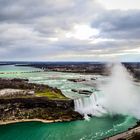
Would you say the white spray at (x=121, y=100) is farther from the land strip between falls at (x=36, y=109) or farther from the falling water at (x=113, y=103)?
the land strip between falls at (x=36, y=109)

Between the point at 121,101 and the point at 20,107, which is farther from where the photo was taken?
the point at 121,101

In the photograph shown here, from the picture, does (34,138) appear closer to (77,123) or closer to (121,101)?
(77,123)

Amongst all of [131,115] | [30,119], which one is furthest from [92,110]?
[30,119]

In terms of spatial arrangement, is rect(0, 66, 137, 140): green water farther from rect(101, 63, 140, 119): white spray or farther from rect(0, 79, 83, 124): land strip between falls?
rect(101, 63, 140, 119): white spray

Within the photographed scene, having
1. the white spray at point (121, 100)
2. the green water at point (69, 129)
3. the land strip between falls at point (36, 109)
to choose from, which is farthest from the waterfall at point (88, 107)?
the green water at point (69, 129)

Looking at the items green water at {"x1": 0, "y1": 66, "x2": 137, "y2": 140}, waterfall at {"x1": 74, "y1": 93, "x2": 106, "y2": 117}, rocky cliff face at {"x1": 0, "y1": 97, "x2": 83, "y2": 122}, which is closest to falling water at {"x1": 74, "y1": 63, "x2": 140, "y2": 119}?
waterfall at {"x1": 74, "y1": 93, "x2": 106, "y2": 117}

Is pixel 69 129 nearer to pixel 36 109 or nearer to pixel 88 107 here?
pixel 36 109

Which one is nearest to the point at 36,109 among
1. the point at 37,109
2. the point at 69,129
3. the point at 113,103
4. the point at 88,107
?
the point at 37,109
